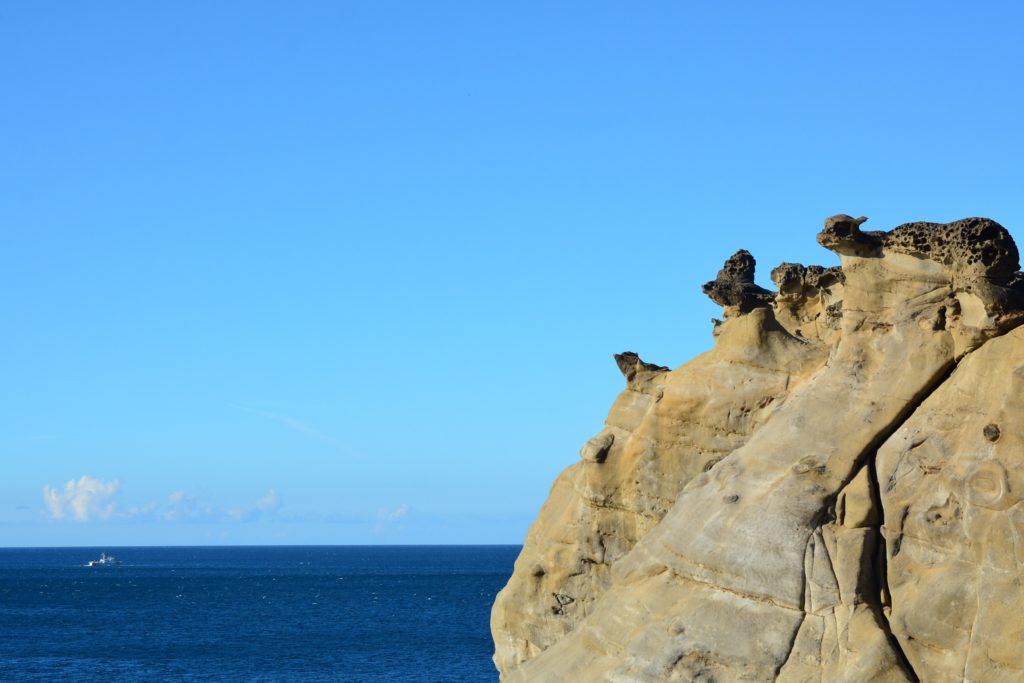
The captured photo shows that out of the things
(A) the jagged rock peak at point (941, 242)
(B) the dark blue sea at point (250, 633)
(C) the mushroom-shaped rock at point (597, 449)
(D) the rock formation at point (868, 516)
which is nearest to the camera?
(D) the rock formation at point (868, 516)

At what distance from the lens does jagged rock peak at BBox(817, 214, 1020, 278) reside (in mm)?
16578

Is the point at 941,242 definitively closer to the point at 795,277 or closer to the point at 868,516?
the point at 868,516

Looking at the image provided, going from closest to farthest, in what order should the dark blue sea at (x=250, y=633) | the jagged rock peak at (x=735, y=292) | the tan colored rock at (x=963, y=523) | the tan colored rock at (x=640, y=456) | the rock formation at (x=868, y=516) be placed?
the tan colored rock at (x=963, y=523) → the rock formation at (x=868, y=516) → the tan colored rock at (x=640, y=456) → the jagged rock peak at (x=735, y=292) → the dark blue sea at (x=250, y=633)

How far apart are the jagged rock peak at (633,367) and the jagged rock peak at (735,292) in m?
2.10

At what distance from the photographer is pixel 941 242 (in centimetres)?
1697

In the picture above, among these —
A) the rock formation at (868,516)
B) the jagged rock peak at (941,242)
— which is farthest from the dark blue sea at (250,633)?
the jagged rock peak at (941,242)

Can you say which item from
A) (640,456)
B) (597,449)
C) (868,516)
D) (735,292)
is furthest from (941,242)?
(597,449)

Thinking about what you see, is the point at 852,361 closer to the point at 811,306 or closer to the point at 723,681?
the point at 723,681

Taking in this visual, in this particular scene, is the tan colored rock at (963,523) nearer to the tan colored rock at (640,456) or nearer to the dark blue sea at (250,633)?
the tan colored rock at (640,456)

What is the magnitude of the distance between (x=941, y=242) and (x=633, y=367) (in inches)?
326

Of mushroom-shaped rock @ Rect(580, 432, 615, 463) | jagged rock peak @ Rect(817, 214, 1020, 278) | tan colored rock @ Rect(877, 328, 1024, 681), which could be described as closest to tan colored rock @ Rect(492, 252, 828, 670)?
mushroom-shaped rock @ Rect(580, 432, 615, 463)

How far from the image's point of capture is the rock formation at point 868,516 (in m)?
15.8

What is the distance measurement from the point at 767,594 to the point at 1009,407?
11.2 ft

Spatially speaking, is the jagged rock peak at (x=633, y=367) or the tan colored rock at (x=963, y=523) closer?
the tan colored rock at (x=963, y=523)
